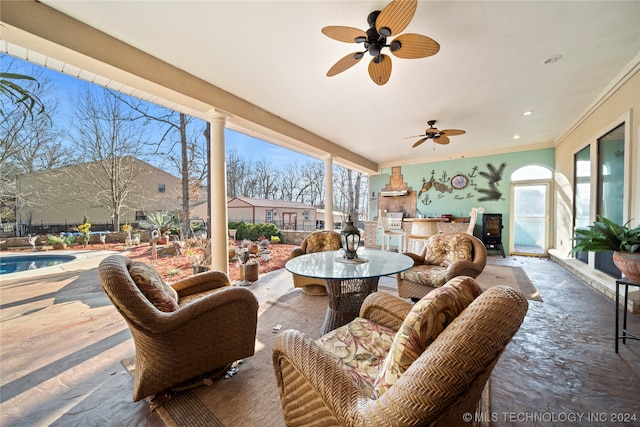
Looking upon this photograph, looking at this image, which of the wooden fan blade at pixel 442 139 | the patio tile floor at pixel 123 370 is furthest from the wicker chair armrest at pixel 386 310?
the wooden fan blade at pixel 442 139

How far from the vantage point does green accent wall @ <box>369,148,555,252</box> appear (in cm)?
606

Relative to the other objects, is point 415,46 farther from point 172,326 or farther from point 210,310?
point 172,326

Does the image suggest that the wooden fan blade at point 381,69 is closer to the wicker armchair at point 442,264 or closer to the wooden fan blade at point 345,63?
the wooden fan blade at point 345,63

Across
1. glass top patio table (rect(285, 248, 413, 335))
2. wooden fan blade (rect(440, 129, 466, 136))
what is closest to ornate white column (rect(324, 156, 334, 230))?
wooden fan blade (rect(440, 129, 466, 136))

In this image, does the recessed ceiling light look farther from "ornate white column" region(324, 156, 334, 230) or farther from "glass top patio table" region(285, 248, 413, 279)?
"ornate white column" region(324, 156, 334, 230)

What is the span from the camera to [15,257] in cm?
492

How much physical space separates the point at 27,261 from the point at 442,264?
8.16m

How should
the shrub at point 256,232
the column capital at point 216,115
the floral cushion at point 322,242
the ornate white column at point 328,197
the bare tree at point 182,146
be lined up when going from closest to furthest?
the column capital at point 216,115 < the floral cushion at point 322,242 < the ornate white column at point 328,197 < the bare tree at point 182,146 < the shrub at point 256,232

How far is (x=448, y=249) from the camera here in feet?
9.71

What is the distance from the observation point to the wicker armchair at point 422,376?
0.61m

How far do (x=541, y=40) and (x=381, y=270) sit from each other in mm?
2732

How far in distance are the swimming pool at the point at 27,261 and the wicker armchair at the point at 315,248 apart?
16.8ft

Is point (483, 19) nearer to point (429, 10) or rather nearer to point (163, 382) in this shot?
point (429, 10)

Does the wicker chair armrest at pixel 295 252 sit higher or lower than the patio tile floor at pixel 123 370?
higher
